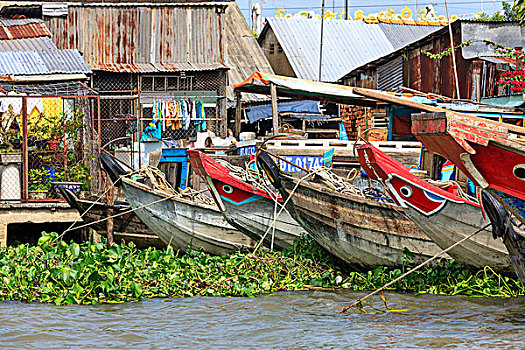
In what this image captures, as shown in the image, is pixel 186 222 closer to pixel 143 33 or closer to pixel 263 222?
pixel 263 222

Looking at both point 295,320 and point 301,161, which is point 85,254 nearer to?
point 295,320

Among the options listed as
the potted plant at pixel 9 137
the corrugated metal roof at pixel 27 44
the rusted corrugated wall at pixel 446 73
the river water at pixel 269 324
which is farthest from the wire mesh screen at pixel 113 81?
the river water at pixel 269 324

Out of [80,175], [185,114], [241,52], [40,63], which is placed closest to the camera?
[80,175]

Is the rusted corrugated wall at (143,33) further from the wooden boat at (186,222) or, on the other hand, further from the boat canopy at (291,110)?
the wooden boat at (186,222)

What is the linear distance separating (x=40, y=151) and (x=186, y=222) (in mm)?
4044

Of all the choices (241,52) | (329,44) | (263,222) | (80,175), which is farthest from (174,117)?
(329,44)

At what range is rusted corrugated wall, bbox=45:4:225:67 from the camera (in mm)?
18891

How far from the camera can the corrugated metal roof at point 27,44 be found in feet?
52.6

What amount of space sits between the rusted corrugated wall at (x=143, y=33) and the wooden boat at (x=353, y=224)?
441 inches

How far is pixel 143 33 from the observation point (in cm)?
1914

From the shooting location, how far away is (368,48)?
26.3 meters

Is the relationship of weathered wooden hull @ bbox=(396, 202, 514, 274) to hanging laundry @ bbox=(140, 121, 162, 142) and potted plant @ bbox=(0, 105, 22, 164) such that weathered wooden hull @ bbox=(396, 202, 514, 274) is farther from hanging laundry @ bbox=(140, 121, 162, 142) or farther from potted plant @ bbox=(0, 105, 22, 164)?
hanging laundry @ bbox=(140, 121, 162, 142)

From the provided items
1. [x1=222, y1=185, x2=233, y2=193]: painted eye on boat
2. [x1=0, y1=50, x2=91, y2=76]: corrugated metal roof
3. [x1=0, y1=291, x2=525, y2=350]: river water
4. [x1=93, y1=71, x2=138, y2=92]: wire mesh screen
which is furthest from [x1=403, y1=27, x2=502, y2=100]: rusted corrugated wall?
[x1=0, y1=291, x2=525, y2=350]: river water

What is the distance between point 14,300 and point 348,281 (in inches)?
158
